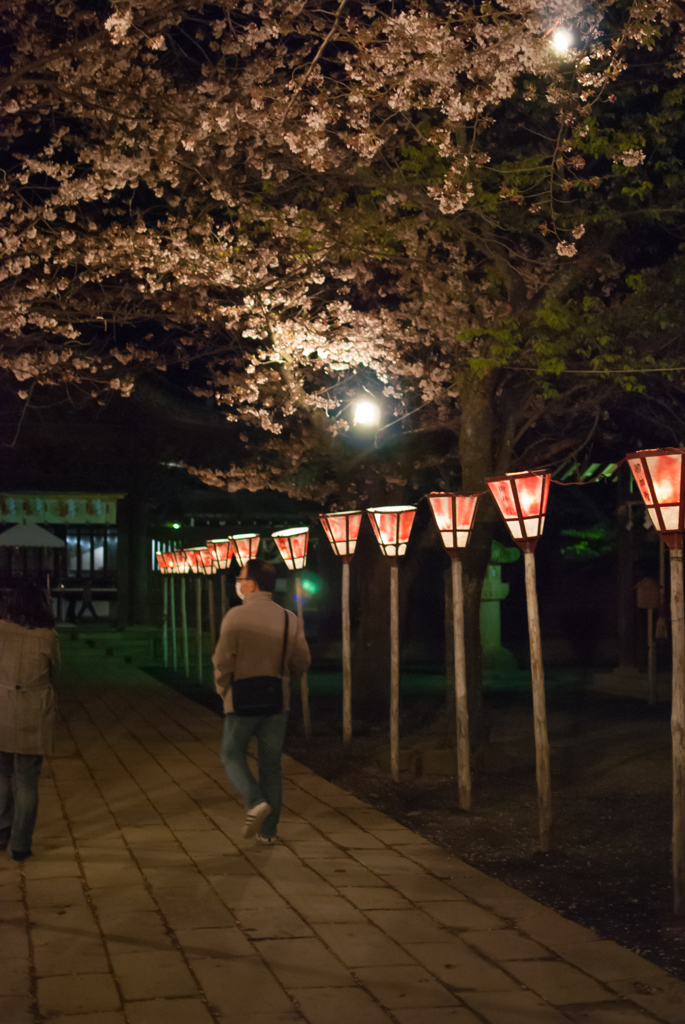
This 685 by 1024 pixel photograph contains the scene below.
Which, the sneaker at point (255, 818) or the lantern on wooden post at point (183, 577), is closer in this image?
the sneaker at point (255, 818)

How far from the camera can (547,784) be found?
25.0 ft

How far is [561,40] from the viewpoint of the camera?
8.47 m

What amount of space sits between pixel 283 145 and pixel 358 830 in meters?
7.19

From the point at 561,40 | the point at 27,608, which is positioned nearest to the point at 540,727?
the point at 27,608

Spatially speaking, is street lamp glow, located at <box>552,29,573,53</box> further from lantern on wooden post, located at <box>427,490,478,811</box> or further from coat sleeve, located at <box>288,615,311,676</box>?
coat sleeve, located at <box>288,615,311,676</box>

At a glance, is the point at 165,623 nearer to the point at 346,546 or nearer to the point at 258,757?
the point at 346,546

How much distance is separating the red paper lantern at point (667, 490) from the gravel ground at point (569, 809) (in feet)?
7.58

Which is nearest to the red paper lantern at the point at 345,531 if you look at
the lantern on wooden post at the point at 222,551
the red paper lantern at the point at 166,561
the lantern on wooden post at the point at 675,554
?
the lantern on wooden post at the point at 222,551

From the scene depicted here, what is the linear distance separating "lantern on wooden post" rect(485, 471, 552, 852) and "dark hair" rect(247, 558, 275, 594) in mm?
1956

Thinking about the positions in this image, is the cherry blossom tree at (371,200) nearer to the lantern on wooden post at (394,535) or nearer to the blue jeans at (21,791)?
the lantern on wooden post at (394,535)

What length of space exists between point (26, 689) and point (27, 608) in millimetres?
546

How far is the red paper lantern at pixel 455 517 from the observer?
9492 millimetres

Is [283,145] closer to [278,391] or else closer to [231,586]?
[278,391]

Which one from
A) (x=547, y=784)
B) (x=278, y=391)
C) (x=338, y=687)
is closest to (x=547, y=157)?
(x=278, y=391)
